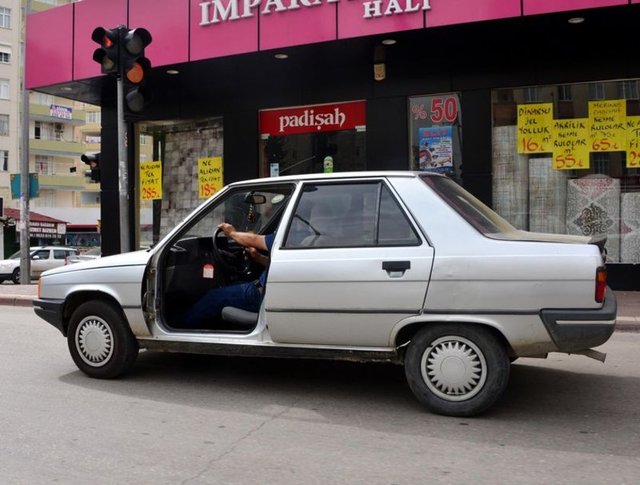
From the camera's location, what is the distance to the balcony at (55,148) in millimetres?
54688

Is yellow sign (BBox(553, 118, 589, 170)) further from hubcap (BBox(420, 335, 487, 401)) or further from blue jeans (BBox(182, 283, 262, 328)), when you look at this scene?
hubcap (BBox(420, 335, 487, 401))

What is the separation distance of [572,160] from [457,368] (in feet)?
26.8

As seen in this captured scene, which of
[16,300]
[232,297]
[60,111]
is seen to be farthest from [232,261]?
[60,111]

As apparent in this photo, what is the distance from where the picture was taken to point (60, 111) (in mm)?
55656

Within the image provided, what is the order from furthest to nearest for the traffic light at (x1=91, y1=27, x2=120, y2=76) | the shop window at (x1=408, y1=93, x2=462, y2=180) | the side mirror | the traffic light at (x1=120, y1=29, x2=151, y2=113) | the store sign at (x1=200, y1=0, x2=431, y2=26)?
the shop window at (x1=408, y1=93, x2=462, y2=180)
the store sign at (x1=200, y1=0, x2=431, y2=26)
the traffic light at (x1=120, y1=29, x2=151, y2=113)
the traffic light at (x1=91, y1=27, x2=120, y2=76)
the side mirror

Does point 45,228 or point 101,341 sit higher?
point 45,228

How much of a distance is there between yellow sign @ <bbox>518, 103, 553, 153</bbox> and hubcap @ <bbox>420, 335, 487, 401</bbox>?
8120mm

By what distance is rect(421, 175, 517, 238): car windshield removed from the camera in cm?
444

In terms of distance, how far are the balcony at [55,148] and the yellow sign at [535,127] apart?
51.2 metres

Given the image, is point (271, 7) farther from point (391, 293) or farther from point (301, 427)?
point (301, 427)

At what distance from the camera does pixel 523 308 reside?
410 centimetres

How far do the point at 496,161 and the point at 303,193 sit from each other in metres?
7.65

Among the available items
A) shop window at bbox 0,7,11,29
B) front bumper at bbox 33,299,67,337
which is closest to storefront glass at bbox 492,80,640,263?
front bumper at bbox 33,299,67,337

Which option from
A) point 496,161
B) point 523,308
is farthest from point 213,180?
point 523,308
